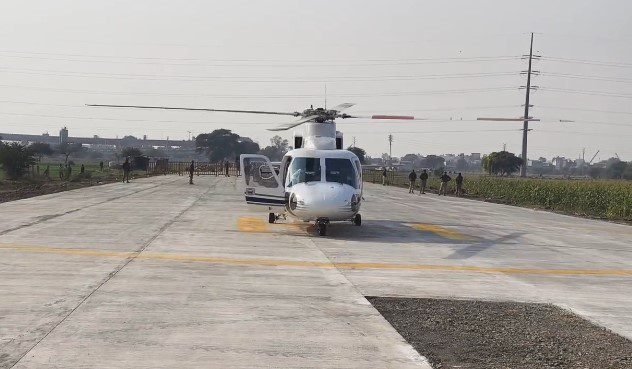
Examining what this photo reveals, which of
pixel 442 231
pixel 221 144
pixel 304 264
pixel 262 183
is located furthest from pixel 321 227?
pixel 221 144

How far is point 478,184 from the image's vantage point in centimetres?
5388

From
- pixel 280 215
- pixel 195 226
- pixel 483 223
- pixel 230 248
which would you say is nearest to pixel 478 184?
pixel 483 223

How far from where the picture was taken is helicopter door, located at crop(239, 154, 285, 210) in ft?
63.7

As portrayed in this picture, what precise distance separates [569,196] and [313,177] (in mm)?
26227

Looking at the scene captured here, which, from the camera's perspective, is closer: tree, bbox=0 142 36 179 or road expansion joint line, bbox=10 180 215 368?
road expansion joint line, bbox=10 180 215 368

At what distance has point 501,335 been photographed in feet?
26.0

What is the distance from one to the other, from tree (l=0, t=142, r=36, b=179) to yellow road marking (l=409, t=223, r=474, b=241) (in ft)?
112

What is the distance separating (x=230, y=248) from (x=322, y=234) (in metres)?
3.79

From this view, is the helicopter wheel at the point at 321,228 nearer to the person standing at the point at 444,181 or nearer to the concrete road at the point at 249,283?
the concrete road at the point at 249,283

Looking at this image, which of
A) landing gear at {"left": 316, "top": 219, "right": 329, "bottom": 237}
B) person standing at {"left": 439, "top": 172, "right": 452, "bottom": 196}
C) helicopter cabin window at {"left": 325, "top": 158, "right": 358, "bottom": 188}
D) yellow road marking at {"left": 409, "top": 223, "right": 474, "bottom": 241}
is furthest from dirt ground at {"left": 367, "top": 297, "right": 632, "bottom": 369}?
person standing at {"left": 439, "top": 172, "right": 452, "bottom": 196}

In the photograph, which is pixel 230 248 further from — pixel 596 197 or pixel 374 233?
pixel 596 197

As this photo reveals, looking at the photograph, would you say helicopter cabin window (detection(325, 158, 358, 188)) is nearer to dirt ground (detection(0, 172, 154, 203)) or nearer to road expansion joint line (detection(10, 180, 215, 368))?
road expansion joint line (detection(10, 180, 215, 368))

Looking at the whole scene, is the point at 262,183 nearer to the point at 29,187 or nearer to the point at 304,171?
the point at 304,171

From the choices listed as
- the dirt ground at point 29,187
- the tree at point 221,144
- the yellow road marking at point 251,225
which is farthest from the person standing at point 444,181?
the tree at point 221,144
